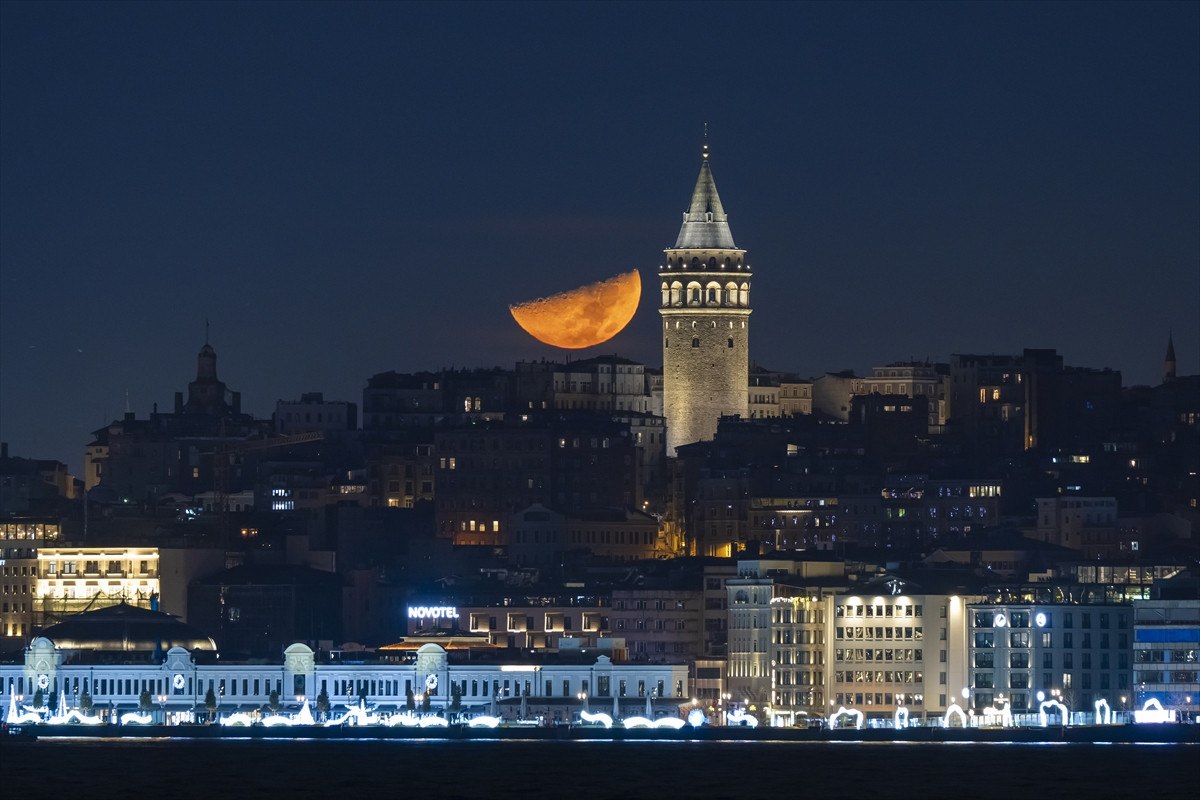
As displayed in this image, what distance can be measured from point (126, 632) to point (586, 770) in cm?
2880

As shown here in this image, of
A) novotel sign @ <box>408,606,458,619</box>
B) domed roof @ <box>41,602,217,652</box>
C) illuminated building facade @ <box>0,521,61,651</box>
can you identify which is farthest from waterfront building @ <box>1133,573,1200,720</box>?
illuminated building facade @ <box>0,521,61,651</box>

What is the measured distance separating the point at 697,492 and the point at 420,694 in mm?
32059

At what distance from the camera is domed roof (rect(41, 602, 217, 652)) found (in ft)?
561

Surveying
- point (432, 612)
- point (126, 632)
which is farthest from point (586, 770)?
point (432, 612)

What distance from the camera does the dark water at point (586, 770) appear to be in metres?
138

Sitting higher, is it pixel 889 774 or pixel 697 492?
pixel 697 492

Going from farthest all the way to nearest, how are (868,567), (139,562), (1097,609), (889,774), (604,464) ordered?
(604,464) < (139,562) < (868,567) < (1097,609) < (889,774)

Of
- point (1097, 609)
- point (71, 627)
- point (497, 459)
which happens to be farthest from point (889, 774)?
point (497, 459)

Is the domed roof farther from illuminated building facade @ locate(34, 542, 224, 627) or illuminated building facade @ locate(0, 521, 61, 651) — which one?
illuminated building facade @ locate(0, 521, 61, 651)

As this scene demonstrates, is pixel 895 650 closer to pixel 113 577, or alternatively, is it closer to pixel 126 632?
pixel 126 632

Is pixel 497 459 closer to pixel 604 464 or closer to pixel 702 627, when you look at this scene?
pixel 604 464

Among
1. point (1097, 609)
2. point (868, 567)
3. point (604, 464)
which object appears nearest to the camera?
point (1097, 609)

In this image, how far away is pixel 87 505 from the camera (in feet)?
638

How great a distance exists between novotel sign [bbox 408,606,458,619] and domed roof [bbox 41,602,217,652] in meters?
9.52
